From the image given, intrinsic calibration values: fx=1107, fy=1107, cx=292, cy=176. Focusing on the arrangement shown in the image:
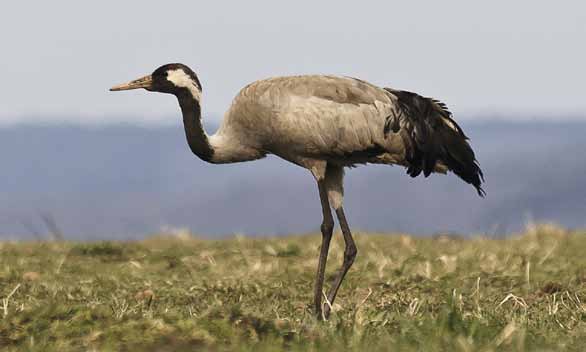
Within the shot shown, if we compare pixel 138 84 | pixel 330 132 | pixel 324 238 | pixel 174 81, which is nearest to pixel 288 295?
pixel 324 238

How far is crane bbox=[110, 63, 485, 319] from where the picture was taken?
9.21m

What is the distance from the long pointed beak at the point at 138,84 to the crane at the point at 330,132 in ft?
1.22

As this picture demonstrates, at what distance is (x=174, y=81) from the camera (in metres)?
10.1

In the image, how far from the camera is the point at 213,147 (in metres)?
9.80

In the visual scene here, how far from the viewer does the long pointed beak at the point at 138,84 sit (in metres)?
10.3

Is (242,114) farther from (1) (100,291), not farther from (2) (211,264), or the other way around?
(2) (211,264)

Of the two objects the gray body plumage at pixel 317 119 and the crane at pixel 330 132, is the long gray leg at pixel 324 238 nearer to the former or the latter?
the crane at pixel 330 132

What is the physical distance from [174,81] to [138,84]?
0.45 m

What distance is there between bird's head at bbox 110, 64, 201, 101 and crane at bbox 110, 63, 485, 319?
0.01 meters

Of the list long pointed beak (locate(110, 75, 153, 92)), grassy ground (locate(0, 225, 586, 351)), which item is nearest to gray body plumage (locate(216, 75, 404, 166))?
long pointed beak (locate(110, 75, 153, 92))

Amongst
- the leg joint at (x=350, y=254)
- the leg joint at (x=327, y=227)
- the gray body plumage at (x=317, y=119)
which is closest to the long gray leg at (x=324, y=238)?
the leg joint at (x=327, y=227)

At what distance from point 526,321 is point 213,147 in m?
3.61

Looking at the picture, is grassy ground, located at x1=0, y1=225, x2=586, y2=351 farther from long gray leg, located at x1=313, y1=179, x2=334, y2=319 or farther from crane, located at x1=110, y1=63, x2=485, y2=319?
crane, located at x1=110, y1=63, x2=485, y2=319

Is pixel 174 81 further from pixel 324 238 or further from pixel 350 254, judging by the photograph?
pixel 350 254
